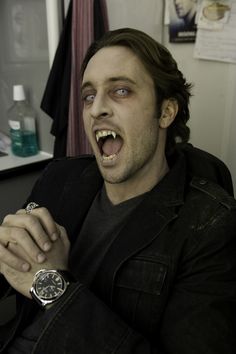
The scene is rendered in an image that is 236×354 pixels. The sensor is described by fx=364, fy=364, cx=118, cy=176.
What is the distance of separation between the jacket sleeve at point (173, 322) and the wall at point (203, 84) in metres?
0.81

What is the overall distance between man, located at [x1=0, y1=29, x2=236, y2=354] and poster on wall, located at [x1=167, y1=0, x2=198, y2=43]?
1.74 ft

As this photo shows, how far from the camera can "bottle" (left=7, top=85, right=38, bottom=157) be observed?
180cm

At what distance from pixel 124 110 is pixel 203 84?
0.70 metres

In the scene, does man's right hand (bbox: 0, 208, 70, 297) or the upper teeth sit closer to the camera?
man's right hand (bbox: 0, 208, 70, 297)

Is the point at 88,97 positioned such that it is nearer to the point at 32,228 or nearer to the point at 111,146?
the point at 111,146

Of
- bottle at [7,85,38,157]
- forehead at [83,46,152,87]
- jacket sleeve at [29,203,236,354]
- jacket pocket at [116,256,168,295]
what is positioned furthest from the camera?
bottle at [7,85,38,157]

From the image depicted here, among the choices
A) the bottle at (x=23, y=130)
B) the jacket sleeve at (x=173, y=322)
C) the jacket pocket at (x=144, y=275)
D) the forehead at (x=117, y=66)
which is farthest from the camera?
the bottle at (x=23, y=130)

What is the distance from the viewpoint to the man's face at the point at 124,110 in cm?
95

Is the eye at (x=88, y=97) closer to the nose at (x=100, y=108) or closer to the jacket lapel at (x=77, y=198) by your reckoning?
the nose at (x=100, y=108)

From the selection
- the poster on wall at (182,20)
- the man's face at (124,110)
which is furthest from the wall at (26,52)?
the man's face at (124,110)

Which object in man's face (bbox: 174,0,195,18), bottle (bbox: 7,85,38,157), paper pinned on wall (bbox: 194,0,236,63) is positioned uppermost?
man's face (bbox: 174,0,195,18)

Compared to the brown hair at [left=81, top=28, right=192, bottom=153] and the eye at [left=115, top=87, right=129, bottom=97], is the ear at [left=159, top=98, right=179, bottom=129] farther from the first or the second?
the eye at [left=115, top=87, right=129, bottom=97]

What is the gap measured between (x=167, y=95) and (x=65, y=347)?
0.68 metres

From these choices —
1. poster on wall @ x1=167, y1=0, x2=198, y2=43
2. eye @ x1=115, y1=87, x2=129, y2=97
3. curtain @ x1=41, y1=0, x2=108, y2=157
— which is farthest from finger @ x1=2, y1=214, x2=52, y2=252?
poster on wall @ x1=167, y1=0, x2=198, y2=43
